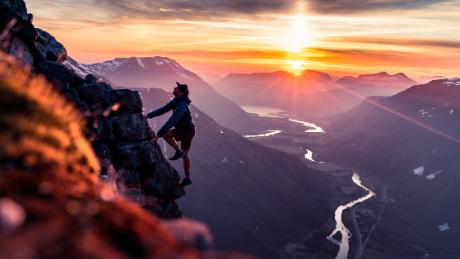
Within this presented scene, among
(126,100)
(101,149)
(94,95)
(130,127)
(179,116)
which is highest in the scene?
(179,116)

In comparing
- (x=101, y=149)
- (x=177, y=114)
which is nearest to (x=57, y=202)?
(x=177, y=114)

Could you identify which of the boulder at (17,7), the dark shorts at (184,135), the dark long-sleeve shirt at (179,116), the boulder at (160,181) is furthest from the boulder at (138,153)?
the boulder at (17,7)

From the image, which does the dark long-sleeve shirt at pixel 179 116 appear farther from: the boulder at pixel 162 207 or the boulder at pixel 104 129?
the boulder at pixel 162 207

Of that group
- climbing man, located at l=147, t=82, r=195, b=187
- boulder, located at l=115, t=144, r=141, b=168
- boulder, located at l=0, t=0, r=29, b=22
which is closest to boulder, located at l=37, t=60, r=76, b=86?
boulder, located at l=115, t=144, r=141, b=168

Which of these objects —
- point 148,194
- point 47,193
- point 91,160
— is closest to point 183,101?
point 148,194

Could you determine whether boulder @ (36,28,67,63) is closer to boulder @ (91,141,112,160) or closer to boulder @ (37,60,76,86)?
boulder @ (37,60,76,86)

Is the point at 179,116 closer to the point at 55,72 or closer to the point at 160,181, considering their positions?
the point at 160,181
